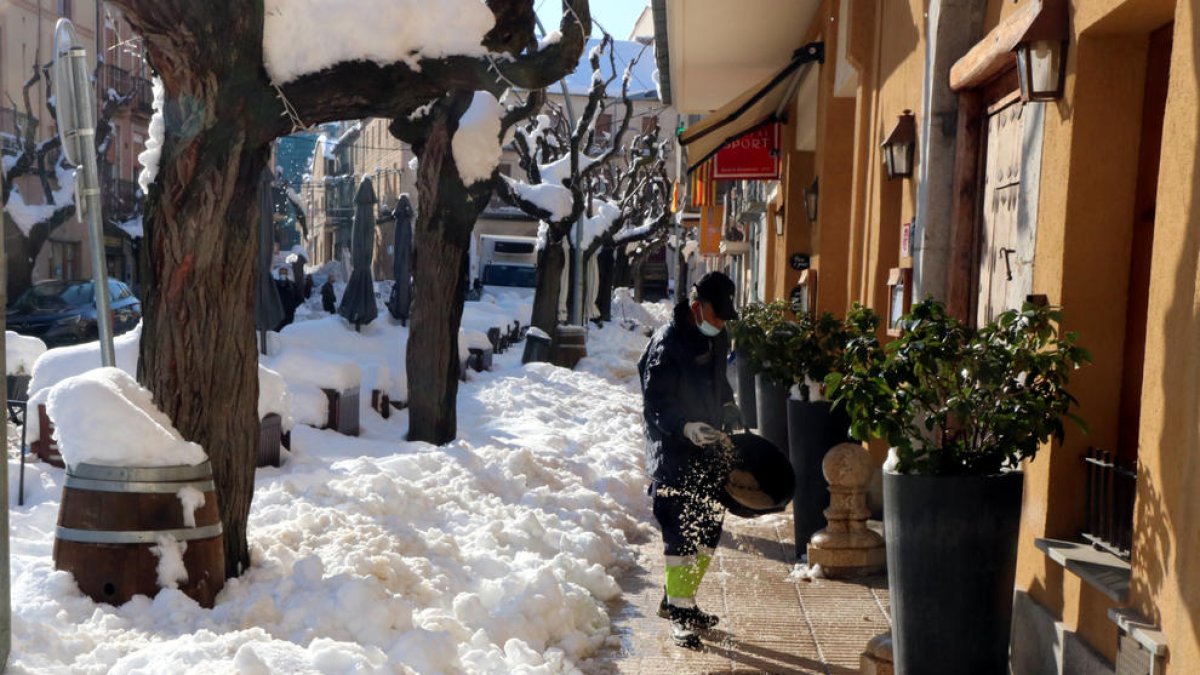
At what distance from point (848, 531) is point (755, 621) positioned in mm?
1022

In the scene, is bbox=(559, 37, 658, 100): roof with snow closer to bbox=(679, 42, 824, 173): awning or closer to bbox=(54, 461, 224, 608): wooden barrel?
bbox=(679, 42, 824, 173): awning

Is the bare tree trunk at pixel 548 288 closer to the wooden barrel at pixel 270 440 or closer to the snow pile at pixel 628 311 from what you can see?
the wooden barrel at pixel 270 440

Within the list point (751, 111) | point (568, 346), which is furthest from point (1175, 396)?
point (568, 346)

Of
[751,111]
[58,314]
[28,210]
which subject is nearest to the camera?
[751,111]

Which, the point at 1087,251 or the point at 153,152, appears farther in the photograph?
the point at 153,152

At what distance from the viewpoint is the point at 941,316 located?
4297 millimetres

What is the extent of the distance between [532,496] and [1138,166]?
4835 mm

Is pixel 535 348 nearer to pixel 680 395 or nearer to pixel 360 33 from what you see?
pixel 680 395

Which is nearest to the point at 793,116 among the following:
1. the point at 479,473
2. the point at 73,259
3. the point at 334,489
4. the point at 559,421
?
the point at 559,421

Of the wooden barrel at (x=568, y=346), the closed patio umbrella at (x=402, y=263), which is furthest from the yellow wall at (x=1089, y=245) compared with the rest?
the closed patio umbrella at (x=402, y=263)

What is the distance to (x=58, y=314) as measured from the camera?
807 inches

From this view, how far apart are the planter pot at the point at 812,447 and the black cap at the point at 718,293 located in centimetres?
126

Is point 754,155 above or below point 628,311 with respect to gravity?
above

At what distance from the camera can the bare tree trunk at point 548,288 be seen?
20.7m
